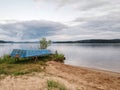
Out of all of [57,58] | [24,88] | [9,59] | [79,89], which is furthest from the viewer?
[57,58]

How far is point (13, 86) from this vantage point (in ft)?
36.2

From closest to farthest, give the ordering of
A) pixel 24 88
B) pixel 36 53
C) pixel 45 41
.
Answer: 1. pixel 24 88
2. pixel 36 53
3. pixel 45 41

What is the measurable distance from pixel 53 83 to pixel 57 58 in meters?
22.3

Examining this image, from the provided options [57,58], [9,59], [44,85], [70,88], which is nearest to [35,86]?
[44,85]

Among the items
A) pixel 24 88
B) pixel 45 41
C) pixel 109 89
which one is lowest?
pixel 109 89

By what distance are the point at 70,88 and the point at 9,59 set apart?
49.2ft

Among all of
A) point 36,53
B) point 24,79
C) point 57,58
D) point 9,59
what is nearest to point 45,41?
point 57,58

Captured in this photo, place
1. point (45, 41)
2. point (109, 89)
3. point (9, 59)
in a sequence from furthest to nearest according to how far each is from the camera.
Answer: point (45, 41) → point (9, 59) → point (109, 89)

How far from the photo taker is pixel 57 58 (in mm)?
33312

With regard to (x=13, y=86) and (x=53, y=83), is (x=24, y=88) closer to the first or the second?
(x=13, y=86)

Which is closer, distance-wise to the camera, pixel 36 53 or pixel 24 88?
pixel 24 88

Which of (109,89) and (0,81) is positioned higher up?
(0,81)

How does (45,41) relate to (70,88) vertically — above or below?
above

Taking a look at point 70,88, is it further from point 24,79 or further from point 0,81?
point 0,81
